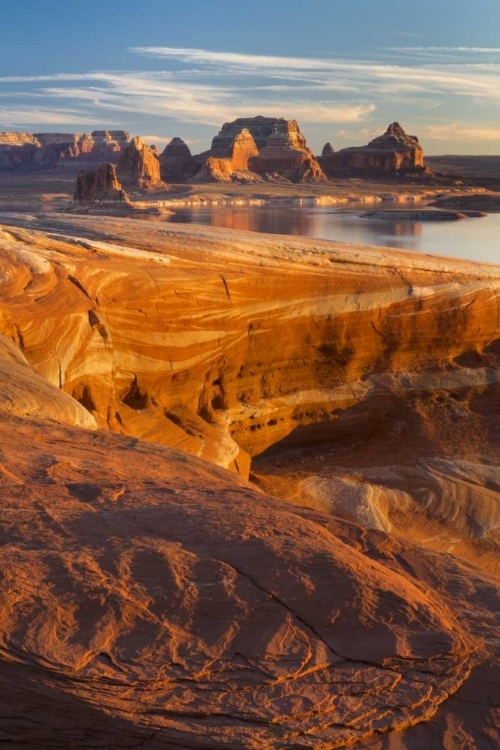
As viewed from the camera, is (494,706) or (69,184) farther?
(69,184)

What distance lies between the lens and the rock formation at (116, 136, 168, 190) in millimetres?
85062

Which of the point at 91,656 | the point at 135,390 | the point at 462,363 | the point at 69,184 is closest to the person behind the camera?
the point at 91,656

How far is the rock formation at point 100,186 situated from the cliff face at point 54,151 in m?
71.6

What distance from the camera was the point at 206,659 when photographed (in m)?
2.35

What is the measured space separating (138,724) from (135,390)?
21.0 ft

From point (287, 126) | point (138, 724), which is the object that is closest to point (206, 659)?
point (138, 724)

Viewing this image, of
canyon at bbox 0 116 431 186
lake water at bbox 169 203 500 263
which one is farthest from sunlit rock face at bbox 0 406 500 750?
canyon at bbox 0 116 431 186

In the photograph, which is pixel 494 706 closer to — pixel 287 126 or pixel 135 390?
pixel 135 390

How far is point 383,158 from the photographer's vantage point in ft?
352

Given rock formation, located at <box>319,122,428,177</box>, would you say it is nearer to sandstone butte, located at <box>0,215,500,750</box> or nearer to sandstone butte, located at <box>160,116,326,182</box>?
sandstone butte, located at <box>160,116,326,182</box>

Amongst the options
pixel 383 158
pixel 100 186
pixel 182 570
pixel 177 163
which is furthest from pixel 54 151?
pixel 182 570

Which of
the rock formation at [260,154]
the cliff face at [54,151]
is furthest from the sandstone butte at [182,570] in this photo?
the cliff face at [54,151]

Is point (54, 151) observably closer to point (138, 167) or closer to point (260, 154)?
point (260, 154)

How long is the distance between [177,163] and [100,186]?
5030 cm
